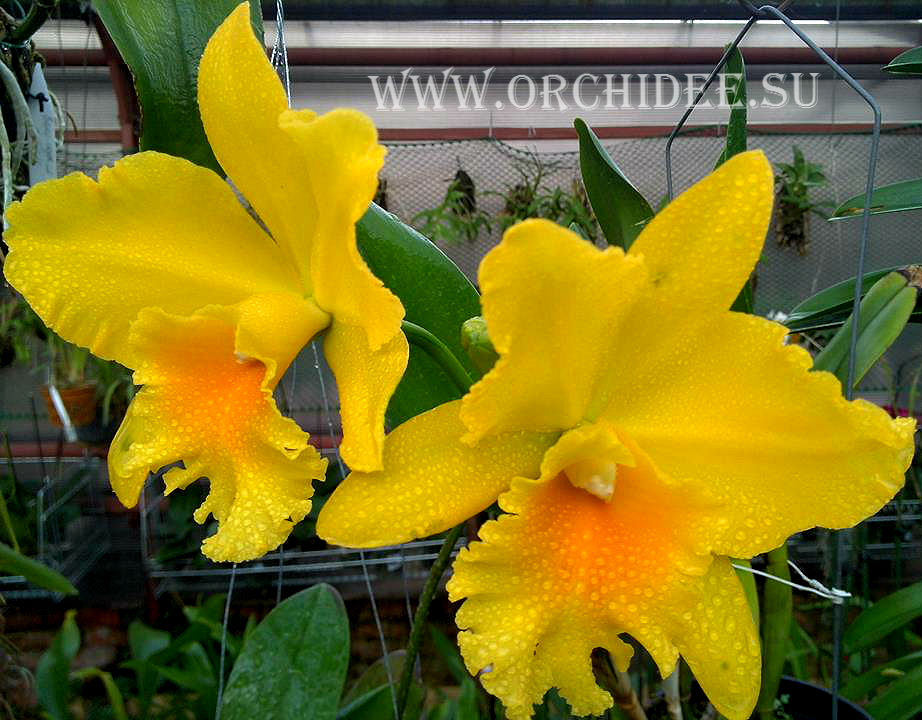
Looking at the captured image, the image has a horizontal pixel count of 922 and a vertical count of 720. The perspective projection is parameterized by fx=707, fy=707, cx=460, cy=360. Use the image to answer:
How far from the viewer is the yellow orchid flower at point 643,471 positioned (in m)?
0.32

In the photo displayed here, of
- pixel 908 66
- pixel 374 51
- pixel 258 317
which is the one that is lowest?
pixel 258 317

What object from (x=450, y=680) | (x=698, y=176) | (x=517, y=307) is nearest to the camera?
(x=517, y=307)

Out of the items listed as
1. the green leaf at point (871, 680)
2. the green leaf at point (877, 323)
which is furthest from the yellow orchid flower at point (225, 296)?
the green leaf at point (871, 680)

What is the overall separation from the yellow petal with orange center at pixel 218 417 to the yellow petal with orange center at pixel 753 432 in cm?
17

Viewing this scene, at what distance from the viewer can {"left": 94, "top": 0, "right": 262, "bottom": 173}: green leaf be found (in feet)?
1.57

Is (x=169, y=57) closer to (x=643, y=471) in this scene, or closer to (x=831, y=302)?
(x=643, y=471)

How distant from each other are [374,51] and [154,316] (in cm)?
190

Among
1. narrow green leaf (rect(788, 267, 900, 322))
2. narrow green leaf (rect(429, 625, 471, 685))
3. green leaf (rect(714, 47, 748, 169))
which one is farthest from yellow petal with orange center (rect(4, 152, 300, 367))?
narrow green leaf (rect(429, 625, 471, 685))

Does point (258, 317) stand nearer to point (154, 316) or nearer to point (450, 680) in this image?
point (154, 316)

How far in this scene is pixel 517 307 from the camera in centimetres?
29

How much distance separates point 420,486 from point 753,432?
0.17 meters

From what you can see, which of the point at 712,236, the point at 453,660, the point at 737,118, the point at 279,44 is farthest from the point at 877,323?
the point at 453,660

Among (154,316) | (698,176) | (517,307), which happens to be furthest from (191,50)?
→ (698,176)

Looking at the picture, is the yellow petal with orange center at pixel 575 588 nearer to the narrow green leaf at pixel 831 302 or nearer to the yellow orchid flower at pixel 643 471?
the yellow orchid flower at pixel 643 471
